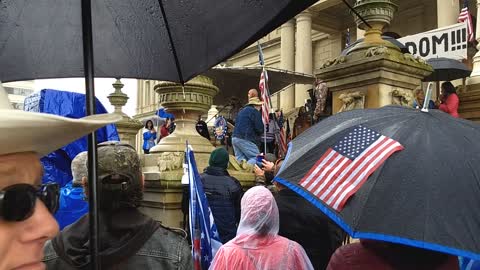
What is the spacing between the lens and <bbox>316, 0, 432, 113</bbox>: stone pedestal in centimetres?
596

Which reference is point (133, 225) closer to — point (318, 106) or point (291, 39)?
point (318, 106)

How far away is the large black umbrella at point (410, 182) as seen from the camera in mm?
2086

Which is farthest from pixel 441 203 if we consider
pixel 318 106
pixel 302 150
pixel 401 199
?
pixel 318 106

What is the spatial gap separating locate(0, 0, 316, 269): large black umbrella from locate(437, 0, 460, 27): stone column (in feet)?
64.6

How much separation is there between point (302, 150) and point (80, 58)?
4.46 feet

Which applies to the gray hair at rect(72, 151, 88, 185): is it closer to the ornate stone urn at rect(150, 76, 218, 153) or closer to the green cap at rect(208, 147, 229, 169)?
the green cap at rect(208, 147, 229, 169)

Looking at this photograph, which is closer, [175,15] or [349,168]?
[349,168]

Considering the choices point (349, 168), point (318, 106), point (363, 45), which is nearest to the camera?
point (349, 168)

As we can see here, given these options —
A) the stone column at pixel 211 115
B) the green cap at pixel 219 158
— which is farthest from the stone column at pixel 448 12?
the green cap at pixel 219 158

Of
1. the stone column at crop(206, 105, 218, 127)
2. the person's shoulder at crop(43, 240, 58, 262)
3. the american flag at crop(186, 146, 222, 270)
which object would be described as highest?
the stone column at crop(206, 105, 218, 127)

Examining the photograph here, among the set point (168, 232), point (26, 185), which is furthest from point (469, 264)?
point (26, 185)

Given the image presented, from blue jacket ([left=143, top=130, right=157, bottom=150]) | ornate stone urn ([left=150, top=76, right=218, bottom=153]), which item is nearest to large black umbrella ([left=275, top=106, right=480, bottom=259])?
ornate stone urn ([left=150, top=76, right=218, bottom=153])

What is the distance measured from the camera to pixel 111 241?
213cm

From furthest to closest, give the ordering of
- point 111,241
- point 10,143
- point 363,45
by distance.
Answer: point 363,45, point 111,241, point 10,143
